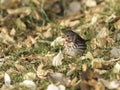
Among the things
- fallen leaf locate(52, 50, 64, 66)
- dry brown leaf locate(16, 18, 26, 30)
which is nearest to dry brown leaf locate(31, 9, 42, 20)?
dry brown leaf locate(16, 18, 26, 30)

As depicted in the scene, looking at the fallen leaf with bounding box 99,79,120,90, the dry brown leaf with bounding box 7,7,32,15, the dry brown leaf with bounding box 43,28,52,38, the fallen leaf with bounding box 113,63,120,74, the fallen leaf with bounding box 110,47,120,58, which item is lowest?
the fallen leaf with bounding box 99,79,120,90

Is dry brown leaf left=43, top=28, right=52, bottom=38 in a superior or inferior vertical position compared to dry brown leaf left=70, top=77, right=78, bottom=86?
superior

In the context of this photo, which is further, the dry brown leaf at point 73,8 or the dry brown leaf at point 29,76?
the dry brown leaf at point 73,8

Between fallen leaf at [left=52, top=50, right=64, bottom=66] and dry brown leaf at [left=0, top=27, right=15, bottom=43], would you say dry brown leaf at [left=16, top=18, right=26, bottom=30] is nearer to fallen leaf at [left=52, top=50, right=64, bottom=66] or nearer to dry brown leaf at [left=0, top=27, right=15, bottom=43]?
dry brown leaf at [left=0, top=27, right=15, bottom=43]

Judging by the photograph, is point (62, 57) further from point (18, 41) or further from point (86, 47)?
point (18, 41)

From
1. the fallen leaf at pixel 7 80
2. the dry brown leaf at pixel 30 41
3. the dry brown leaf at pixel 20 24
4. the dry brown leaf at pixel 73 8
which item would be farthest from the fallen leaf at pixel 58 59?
the dry brown leaf at pixel 73 8

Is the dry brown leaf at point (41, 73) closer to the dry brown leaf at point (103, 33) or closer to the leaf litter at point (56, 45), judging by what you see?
the leaf litter at point (56, 45)

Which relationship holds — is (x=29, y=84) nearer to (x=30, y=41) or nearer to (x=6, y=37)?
→ (x=30, y=41)

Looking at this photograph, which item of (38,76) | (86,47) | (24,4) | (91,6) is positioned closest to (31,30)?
(24,4)

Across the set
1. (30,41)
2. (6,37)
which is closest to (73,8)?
(6,37)
